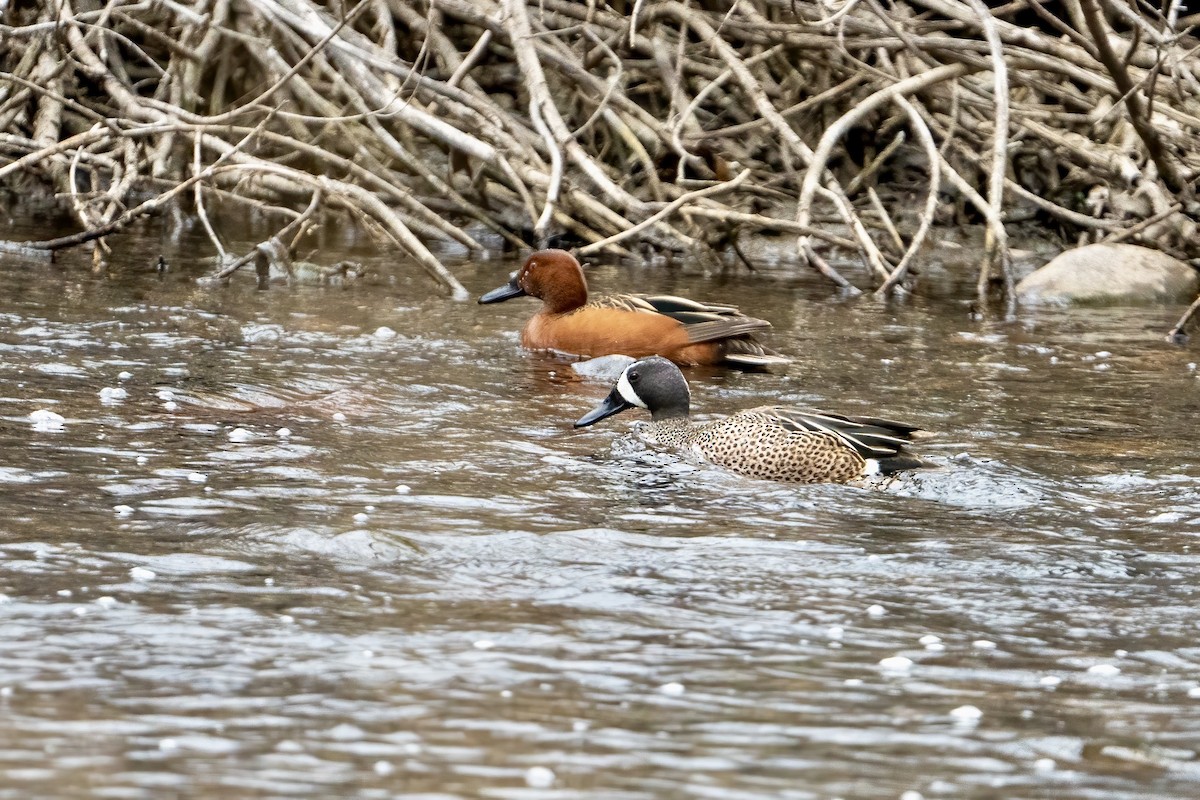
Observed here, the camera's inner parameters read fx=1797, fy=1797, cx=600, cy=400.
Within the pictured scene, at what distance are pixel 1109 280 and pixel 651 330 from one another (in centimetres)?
360

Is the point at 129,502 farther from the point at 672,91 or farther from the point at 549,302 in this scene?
the point at 672,91

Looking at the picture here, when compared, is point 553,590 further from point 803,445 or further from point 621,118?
point 621,118

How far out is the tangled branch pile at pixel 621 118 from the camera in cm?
1042

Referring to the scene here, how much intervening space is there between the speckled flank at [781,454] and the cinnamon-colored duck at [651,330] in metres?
2.20

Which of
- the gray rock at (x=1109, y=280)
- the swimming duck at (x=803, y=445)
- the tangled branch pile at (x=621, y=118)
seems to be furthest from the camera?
the gray rock at (x=1109, y=280)

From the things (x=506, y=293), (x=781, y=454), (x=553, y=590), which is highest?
(x=506, y=293)

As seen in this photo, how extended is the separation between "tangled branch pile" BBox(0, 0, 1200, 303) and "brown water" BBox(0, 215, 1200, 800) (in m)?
2.43

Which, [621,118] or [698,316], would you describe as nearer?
[698,316]

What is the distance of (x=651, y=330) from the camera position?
8766 millimetres

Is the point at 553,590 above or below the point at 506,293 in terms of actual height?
below

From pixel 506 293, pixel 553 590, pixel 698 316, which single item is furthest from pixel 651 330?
pixel 553 590

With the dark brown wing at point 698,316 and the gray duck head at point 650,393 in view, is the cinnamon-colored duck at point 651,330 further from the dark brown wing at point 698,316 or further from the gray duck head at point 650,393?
the gray duck head at point 650,393

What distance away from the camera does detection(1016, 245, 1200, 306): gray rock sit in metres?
10.9

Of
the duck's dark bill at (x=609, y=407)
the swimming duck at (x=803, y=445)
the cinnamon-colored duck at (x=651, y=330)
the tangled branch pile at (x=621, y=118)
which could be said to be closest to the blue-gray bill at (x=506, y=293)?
the cinnamon-colored duck at (x=651, y=330)
